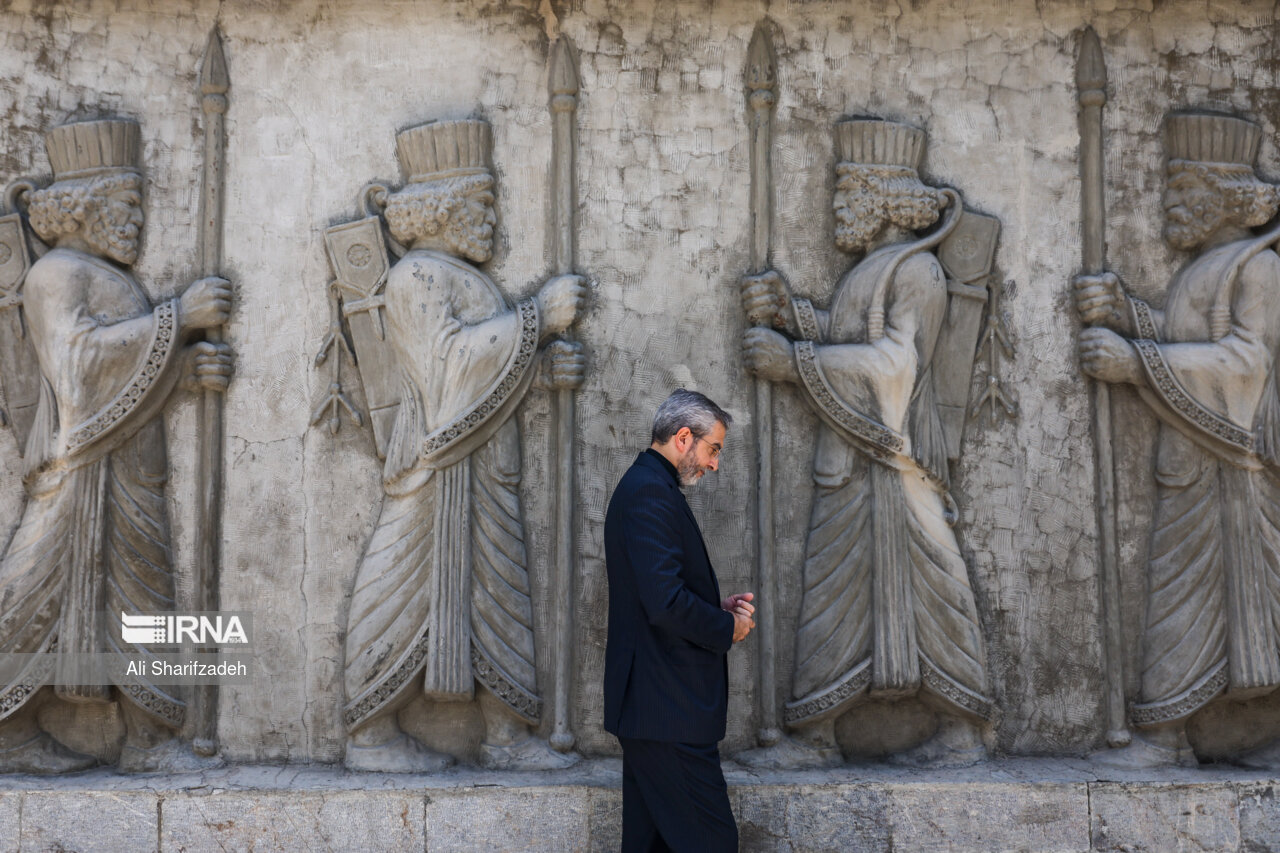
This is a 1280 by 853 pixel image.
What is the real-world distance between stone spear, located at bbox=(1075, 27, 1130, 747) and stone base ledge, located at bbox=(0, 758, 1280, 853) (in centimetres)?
40

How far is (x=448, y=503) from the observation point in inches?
223

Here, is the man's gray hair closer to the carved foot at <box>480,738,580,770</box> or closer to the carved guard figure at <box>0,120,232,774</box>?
the carved foot at <box>480,738,580,770</box>

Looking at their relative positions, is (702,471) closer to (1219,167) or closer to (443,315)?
(443,315)

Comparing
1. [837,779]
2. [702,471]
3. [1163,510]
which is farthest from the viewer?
[1163,510]

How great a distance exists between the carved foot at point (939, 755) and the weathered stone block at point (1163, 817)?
49 cm

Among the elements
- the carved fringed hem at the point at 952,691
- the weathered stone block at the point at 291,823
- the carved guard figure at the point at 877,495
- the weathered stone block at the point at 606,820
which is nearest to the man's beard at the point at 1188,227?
the carved guard figure at the point at 877,495

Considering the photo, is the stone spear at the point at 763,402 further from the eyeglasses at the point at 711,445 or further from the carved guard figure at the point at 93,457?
the carved guard figure at the point at 93,457

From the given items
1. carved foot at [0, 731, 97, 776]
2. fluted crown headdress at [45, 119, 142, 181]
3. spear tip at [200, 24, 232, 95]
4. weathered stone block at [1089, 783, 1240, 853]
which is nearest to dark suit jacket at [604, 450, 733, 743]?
weathered stone block at [1089, 783, 1240, 853]

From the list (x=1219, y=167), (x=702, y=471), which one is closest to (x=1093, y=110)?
(x=1219, y=167)

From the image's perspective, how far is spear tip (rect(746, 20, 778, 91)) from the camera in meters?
6.05

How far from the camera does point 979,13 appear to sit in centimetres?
621

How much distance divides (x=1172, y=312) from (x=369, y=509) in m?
3.66

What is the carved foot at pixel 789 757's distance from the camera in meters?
5.66

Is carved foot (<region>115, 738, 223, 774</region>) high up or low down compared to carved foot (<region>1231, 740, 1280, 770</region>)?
up
